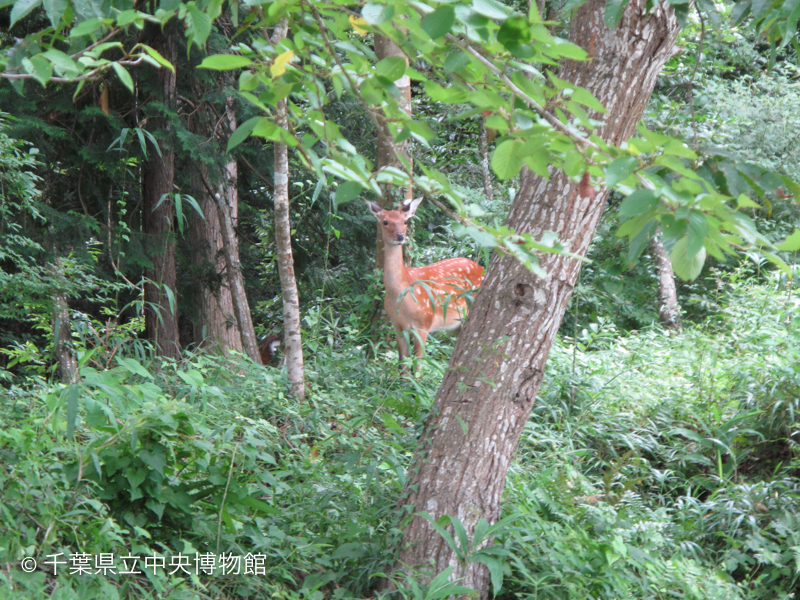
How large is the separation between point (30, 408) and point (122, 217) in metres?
3.64

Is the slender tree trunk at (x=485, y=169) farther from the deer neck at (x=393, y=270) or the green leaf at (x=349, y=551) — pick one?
the green leaf at (x=349, y=551)

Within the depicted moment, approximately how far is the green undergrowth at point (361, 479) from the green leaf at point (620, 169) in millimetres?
1968

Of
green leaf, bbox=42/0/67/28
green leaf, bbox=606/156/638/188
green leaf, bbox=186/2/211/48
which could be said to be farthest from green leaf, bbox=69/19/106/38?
green leaf, bbox=606/156/638/188

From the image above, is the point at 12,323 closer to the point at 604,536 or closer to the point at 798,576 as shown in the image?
the point at 604,536

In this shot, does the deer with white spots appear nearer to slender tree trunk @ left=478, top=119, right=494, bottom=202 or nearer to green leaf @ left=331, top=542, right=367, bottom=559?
green leaf @ left=331, top=542, right=367, bottom=559

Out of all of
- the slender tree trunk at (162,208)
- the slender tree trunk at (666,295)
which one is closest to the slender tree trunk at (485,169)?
the slender tree trunk at (666,295)

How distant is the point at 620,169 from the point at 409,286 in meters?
4.00

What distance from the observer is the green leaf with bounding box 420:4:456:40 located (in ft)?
4.61

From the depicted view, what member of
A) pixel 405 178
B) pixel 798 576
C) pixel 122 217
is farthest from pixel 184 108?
pixel 798 576

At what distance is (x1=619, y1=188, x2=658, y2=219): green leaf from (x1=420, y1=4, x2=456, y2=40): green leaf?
1.66 ft

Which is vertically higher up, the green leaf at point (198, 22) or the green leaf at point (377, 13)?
the green leaf at point (377, 13)

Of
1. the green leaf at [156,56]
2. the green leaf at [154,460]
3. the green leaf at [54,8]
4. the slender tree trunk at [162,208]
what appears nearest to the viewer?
the green leaf at [54,8]

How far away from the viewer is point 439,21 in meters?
1.41

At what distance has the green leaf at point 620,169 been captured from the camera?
1.46 m
